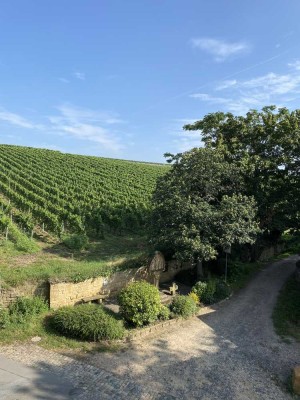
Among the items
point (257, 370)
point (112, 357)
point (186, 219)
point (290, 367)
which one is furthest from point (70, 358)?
point (186, 219)

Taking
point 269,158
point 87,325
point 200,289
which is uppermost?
point 269,158

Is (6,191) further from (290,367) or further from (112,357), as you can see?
(290,367)

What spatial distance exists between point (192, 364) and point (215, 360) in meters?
0.85

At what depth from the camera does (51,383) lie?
951 cm

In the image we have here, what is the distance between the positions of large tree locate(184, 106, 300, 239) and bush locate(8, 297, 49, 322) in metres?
12.5

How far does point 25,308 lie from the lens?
1291 cm

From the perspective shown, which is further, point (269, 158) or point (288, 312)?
point (269, 158)

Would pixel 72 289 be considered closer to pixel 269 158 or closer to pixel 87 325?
pixel 87 325

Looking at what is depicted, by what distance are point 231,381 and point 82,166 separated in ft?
141

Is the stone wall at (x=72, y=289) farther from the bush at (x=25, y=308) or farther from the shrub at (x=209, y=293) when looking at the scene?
the shrub at (x=209, y=293)

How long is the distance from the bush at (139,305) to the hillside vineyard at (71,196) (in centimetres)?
1005

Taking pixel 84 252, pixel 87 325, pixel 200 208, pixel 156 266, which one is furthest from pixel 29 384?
pixel 84 252

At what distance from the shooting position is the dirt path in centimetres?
998

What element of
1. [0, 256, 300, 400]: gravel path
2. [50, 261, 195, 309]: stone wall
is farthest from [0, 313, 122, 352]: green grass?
[50, 261, 195, 309]: stone wall
